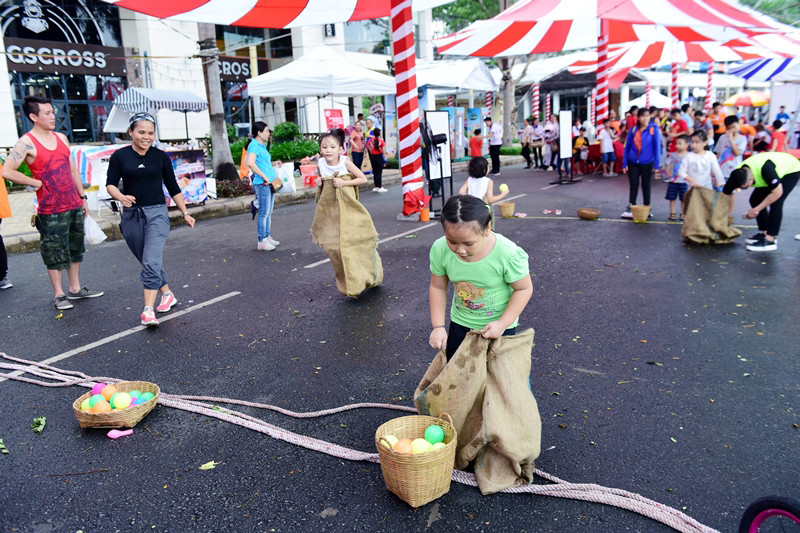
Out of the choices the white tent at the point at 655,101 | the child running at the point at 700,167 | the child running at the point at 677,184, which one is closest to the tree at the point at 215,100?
the child running at the point at 677,184

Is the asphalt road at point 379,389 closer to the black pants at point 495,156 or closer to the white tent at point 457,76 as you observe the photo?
the black pants at point 495,156

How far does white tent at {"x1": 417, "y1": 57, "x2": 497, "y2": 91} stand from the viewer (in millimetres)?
19578

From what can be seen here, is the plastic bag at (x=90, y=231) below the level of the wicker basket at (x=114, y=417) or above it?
above

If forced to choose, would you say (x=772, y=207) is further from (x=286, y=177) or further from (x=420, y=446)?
(x=286, y=177)

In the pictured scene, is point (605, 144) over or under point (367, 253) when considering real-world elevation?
over

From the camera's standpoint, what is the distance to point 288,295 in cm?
636

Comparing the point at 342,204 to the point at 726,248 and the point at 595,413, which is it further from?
the point at 726,248

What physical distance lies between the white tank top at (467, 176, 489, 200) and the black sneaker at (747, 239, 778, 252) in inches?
137

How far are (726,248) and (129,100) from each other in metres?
15.6

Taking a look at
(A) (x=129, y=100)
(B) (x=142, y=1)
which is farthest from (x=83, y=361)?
(A) (x=129, y=100)

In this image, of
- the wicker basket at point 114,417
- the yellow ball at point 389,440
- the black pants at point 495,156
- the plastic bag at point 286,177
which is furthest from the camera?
the black pants at point 495,156

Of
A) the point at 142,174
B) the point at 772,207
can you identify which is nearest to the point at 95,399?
the point at 142,174

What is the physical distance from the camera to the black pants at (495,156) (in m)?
18.3

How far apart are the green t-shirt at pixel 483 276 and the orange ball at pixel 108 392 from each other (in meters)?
2.28
